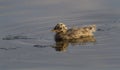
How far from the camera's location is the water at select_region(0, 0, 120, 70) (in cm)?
1781

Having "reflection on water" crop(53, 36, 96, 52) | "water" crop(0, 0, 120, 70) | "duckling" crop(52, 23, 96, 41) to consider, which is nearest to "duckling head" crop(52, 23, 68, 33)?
"duckling" crop(52, 23, 96, 41)

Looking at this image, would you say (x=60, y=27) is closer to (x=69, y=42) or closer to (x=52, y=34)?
(x=52, y=34)

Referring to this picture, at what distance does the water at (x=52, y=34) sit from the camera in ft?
58.4

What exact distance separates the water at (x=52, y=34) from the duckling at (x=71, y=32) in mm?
271

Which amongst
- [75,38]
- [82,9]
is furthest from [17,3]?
[75,38]

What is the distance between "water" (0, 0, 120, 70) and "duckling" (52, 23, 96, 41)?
271 millimetres

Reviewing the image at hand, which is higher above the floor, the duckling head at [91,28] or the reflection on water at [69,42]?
the duckling head at [91,28]

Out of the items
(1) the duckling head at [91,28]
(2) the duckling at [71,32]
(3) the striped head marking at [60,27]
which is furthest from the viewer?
(3) the striped head marking at [60,27]

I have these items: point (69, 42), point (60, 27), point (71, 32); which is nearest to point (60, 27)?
point (60, 27)

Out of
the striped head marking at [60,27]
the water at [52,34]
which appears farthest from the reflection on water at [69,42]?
the striped head marking at [60,27]

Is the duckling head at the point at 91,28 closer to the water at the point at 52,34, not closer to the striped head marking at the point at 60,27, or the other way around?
the water at the point at 52,34

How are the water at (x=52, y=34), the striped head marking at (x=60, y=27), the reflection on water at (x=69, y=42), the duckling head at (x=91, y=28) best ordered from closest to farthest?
the water at (x=52, y=34)
the reflection on water at (x=69, y=42)
the duckling head at (x=91, y=28)
the striped head marking at (x=60, y=27)

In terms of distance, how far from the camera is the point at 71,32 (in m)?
21.3

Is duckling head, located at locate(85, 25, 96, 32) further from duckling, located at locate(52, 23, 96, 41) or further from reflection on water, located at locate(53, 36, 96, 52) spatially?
reflection on water, located at locate(53, 36, 96, 52)
